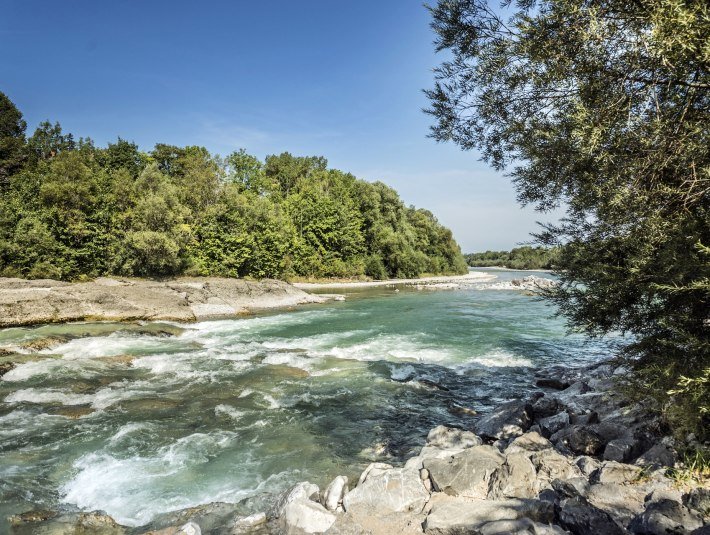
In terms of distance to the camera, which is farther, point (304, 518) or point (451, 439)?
point (451, 439)

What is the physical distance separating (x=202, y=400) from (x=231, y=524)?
6111 mm

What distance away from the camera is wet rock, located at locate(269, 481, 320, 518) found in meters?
5.66

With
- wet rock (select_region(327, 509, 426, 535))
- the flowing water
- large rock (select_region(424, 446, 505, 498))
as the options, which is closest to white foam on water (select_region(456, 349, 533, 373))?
the flowing water

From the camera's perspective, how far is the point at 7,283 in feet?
84.1

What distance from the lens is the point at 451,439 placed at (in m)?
7.88

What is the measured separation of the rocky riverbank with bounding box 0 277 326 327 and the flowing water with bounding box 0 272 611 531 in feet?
7.94

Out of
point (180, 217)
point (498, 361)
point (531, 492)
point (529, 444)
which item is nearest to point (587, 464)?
point (529, 444)

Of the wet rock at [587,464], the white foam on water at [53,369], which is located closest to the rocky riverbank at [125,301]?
the white foam on water at [53,369]

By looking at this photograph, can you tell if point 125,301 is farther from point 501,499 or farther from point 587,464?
point 587,464

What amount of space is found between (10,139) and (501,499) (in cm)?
7599

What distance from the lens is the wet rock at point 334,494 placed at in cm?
578

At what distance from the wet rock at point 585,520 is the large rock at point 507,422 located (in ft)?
12.2

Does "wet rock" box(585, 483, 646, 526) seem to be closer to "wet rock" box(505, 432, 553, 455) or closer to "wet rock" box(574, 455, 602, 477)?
"wet rock" box(574, 455, 602, 477)

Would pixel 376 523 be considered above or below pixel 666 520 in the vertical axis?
below
